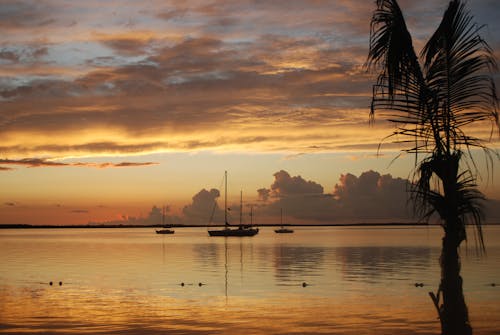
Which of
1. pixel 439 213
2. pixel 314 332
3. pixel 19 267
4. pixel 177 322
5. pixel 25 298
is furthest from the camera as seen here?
pixel 19 267

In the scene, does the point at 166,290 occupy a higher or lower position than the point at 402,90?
lower

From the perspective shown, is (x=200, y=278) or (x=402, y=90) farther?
(x=200, y=278)

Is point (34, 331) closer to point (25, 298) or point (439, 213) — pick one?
point (25, 298)

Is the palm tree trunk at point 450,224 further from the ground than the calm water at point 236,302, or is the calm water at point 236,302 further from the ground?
the palm tree trunk at point 450,224

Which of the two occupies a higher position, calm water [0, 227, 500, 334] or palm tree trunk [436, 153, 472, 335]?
palm tree trunk [436, 153, 472, 335]

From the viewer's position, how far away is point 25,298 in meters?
33.2

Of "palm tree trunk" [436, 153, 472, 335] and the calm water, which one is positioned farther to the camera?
the calm water

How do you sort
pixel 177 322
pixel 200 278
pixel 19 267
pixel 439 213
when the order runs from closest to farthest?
pixel 439 213 < pixel 177 322 < pixel 200 278 < pixel 19 267

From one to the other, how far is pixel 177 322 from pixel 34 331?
17.9ft

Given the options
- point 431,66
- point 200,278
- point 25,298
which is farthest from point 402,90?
point 200,278

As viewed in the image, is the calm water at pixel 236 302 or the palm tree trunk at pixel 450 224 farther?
the calm water at pixel 236 302

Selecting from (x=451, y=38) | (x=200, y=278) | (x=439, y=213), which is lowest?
(x=200, y=278)

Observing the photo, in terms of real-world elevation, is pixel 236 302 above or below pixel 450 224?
below

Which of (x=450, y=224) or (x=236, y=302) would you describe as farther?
(x=236, y=302)
